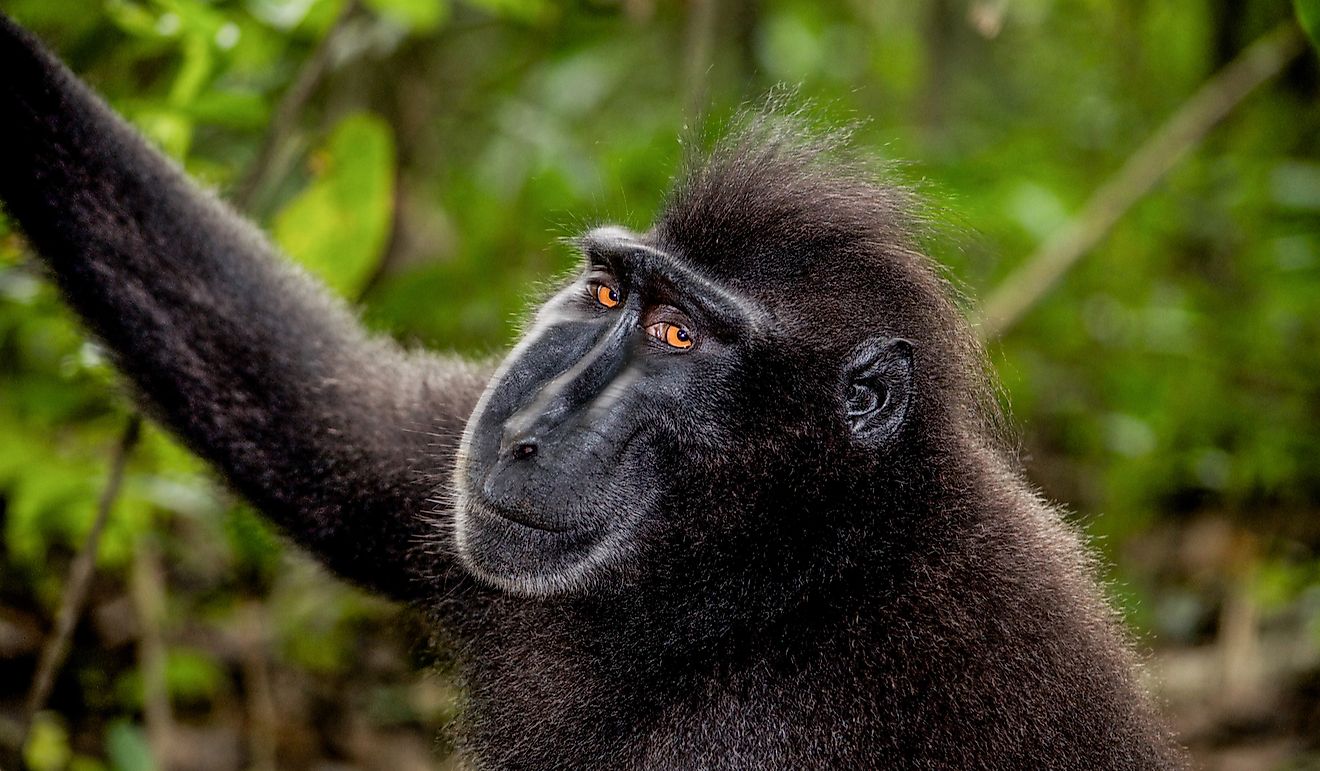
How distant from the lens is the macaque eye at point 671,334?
3828 millimetres

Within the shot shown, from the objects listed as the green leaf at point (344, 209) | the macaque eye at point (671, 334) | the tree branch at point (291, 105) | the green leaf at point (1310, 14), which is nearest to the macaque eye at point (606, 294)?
the macaque eye at point (671, 334)

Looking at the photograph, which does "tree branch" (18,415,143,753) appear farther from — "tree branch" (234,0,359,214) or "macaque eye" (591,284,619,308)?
"macaque eye" (591,284,619,308)

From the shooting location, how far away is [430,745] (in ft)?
23.7

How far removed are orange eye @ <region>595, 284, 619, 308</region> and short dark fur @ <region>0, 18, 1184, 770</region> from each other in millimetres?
59

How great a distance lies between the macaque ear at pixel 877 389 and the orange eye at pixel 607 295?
2.54 ft

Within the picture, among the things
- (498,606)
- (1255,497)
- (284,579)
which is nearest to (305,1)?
(498,606)

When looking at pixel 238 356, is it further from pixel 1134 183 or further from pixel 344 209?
pixel 1134 183

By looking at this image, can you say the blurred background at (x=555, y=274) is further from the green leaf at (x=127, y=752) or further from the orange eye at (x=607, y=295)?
the orange eye at (x=607, y=295)

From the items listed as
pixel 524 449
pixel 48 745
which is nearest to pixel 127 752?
pixel 48 745

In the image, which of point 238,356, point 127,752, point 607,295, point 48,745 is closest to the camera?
point 607,295

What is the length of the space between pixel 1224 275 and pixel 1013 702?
7.60 meters

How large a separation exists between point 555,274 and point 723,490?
57.4 inches

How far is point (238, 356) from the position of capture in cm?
437

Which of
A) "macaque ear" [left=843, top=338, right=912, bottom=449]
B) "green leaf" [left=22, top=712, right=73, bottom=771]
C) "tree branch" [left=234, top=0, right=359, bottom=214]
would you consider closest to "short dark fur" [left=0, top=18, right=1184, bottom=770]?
"macaque ear" [left=843, top=338, right=912, bottom=449]
